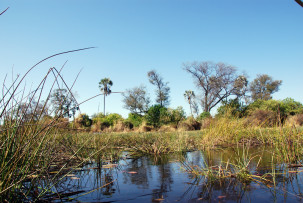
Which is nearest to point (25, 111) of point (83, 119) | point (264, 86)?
point (83, 119)

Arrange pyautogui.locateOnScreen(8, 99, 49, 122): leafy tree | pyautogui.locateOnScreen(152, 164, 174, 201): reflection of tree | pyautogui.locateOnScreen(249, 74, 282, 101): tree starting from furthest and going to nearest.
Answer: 1. pyautogui.locateOnScreen(249, 74, 282, 101): tree
2. pyautogui.locateOnScreen(152, 164, 174, 201): reflection of tree
3. pyautogui.locateOnScreen(8, 99, 49, 122): leafy tree

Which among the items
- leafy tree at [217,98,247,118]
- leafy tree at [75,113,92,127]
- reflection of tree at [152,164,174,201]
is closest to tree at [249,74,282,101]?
leafy tree at [217,98,247,118]

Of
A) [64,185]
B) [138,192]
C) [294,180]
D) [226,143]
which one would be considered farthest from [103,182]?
[226,143]

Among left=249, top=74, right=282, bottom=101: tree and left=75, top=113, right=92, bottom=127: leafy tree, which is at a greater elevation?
left=249, top=74, right=282, bottom=101: tree

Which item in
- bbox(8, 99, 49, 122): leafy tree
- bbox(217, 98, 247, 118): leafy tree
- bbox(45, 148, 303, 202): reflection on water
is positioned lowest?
bbox(45, 148, 303, 202): reflection on water

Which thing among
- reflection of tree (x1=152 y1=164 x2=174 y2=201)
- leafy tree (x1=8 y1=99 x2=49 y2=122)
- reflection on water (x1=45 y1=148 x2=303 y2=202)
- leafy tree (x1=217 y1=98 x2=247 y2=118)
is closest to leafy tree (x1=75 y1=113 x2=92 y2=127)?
leafy tree (x1=8 y1=99 x2=49 y2=122)

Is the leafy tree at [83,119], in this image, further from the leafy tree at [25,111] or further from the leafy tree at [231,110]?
the leafy tree at [231,110]

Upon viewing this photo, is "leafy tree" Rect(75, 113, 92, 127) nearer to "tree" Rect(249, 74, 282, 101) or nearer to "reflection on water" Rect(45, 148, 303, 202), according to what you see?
"reflection on water" Rect(45, 148, 303, 202)

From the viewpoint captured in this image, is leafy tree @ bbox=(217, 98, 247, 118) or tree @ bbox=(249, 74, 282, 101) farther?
tree @ bbox=(249, 74, 282, 101)

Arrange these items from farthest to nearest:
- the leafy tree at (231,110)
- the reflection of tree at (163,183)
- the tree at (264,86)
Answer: the tree at (264,86)
the leafy tree at (231,110)
the reflection of tree at (163,183)

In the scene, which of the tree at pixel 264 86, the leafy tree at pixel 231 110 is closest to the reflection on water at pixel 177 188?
the leafy tree at pixel 231 110

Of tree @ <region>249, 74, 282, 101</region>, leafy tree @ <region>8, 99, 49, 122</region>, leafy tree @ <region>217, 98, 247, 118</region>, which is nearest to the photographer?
leafy tree @ <region>8, 99, 49, 122</region>

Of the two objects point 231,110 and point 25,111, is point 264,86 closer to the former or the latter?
point 231,110

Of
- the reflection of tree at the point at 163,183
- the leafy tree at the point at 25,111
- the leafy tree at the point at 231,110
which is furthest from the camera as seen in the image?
A: the leafy tree at the point at 231,110
